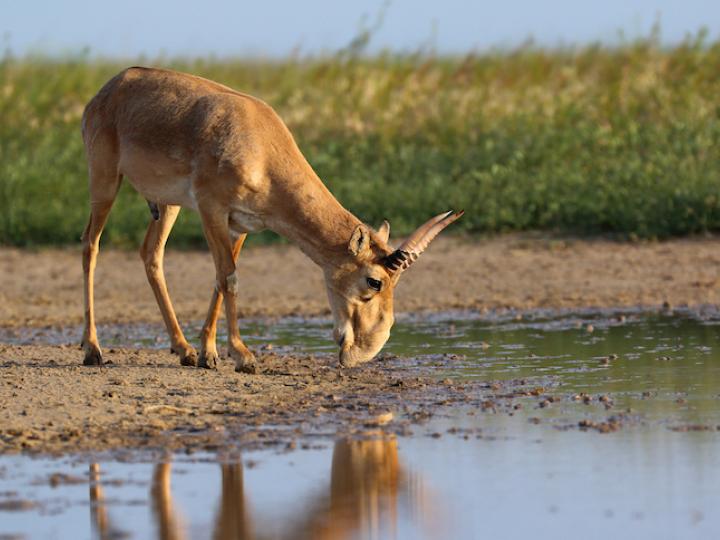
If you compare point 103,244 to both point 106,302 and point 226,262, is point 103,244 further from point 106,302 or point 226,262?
point 226,262

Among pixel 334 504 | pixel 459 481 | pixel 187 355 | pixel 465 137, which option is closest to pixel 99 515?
pixel 334 504

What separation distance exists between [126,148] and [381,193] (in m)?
6.11

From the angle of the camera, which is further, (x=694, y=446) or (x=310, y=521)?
(x=694, y=446)

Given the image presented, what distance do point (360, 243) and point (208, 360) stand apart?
5.26ft

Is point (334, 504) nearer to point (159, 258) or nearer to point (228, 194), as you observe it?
point (228, 194)

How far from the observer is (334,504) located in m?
6.34

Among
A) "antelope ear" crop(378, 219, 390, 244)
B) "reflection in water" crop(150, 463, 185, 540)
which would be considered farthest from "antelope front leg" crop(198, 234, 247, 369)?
"reflection in water" crop(150, 463, 185, 540)

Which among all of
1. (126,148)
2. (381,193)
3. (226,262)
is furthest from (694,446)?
(381,193)

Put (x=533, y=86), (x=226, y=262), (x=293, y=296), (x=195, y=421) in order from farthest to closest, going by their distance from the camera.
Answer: (x=533, y=86) → (x=293, y=296) → (x=226, y=262) → (x=195, y=421)

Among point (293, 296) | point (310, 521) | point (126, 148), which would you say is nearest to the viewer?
point (310, 521)

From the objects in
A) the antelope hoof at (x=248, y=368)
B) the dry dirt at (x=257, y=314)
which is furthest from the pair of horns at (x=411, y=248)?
the antelope hoof at (x=248, y=368)

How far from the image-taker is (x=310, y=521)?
6047 millimetres

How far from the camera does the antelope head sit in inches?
362

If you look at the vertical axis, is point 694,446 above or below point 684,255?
below
